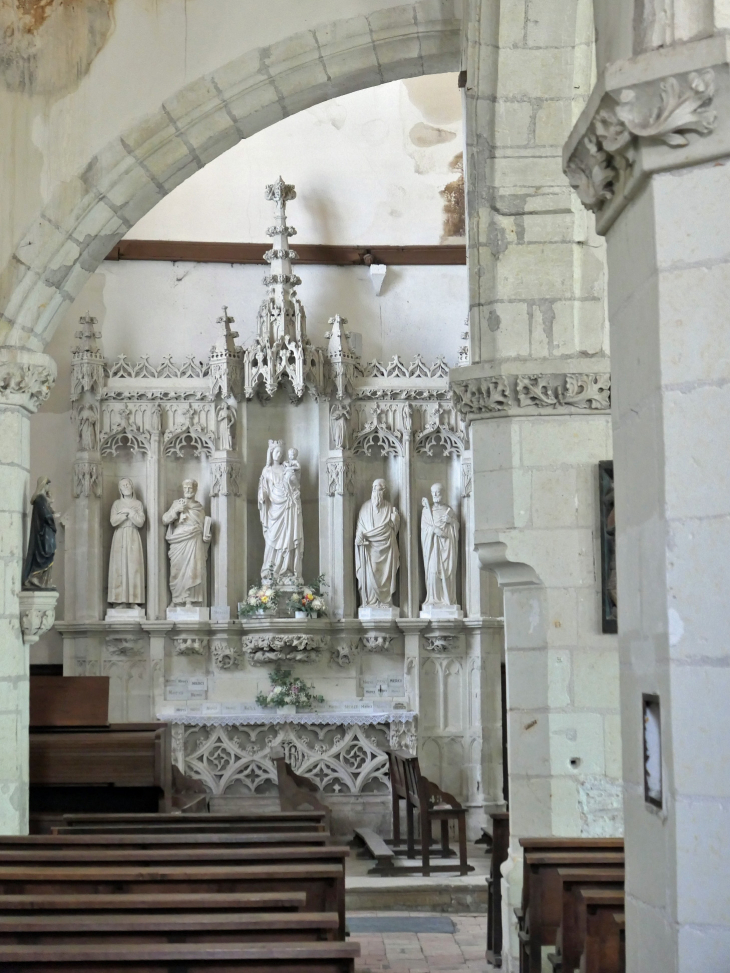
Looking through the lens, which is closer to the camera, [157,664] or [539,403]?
[539,403]

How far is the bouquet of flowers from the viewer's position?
12.0 metres

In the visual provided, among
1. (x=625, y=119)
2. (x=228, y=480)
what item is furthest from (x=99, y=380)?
(x=625, y=119)

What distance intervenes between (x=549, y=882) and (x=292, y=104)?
16.4 feet

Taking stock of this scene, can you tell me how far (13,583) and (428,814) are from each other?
400cm

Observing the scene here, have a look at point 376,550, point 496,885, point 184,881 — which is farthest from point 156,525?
point 184,881

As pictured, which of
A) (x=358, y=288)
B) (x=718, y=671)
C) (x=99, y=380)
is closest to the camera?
(x=718, y=671)

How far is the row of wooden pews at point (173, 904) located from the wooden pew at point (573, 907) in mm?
819

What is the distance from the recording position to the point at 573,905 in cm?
463

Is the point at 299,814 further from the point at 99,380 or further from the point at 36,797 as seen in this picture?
the point at 99,380

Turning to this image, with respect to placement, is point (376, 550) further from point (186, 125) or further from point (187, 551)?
point (186, 125)

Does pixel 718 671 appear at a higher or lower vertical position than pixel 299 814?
higher

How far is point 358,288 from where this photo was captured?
44.4 feet

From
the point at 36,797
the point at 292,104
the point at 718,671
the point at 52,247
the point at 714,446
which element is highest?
the point at 292,104

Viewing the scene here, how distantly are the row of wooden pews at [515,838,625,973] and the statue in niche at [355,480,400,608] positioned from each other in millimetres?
6486
